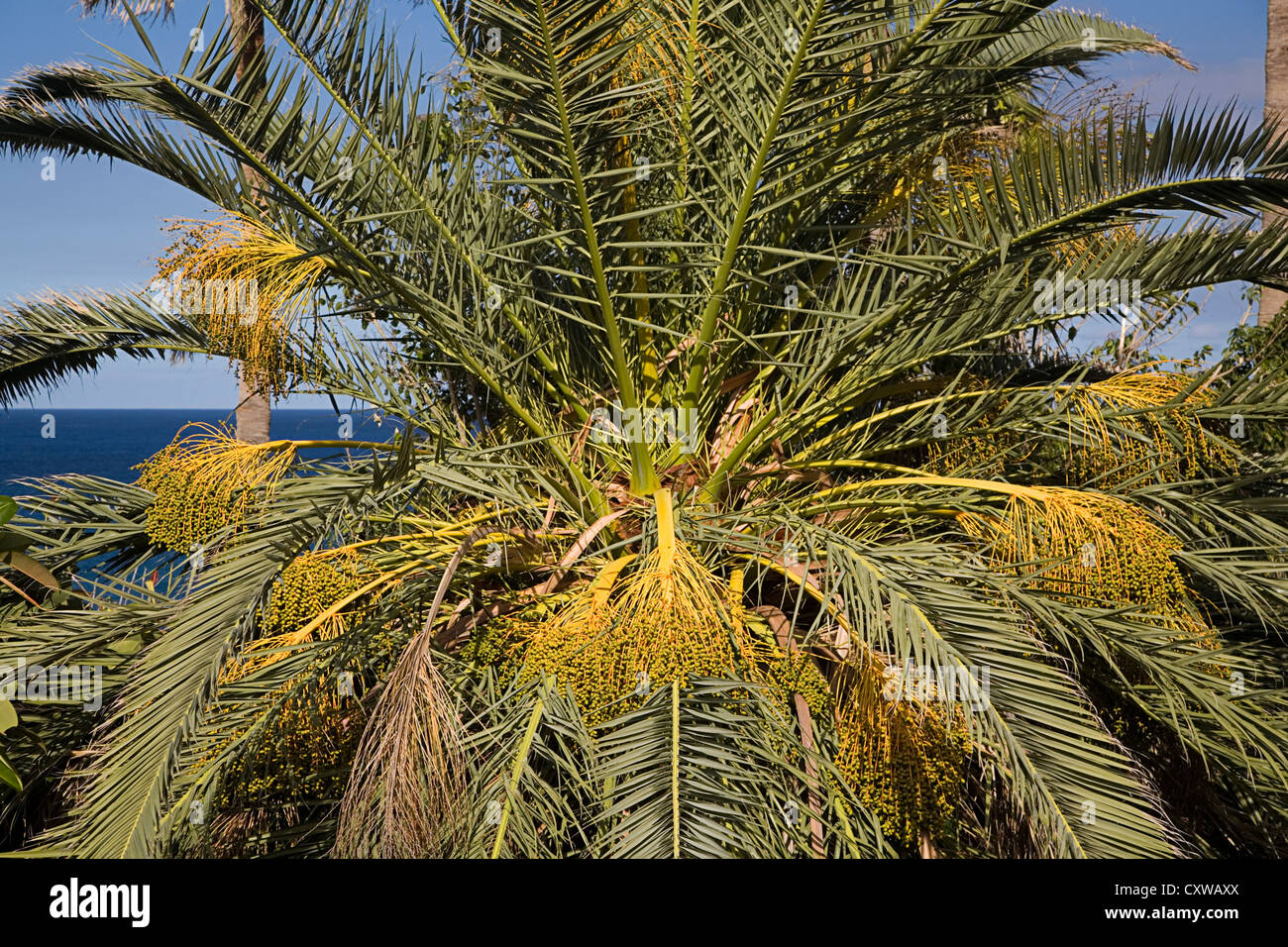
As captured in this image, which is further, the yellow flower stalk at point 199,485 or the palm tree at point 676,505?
the yellow flower stalk at point 199,485

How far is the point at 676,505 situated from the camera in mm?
3348

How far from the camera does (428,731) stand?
254 cm

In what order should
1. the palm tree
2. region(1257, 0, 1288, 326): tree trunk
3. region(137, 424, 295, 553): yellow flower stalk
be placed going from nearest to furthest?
the palm tree, region(137, 424, 295, 553): yellow flower stalk, region(1257, 0, 1288, 326): tree trunk

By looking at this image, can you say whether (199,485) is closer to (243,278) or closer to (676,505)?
(243,278)

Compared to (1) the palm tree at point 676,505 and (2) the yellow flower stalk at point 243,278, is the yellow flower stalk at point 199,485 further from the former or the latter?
(2) the yellow flower stalk at point 243,278

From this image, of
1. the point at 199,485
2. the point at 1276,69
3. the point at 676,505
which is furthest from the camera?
the point at 1276,69

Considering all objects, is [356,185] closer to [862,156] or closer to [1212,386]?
[862,156]

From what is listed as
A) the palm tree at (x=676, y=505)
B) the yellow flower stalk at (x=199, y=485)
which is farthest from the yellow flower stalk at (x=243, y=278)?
the yellow flower stalk at (x=199, y=485)

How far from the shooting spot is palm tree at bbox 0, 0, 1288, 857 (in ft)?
8.34

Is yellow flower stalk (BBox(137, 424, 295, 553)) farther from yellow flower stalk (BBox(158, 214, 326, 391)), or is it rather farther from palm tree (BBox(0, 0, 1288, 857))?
yellow flower stalk (BBox(158, 214, 326, 391))

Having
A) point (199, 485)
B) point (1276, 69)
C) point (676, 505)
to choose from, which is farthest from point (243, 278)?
point (1276, 69)

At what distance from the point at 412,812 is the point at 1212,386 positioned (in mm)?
3476

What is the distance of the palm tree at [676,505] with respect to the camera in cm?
254

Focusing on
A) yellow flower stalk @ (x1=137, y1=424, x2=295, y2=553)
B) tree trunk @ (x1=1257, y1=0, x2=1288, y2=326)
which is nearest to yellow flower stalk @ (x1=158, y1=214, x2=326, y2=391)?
yellow flower stalk @ (x1=137, y1=424, x2=295, y2=553)
